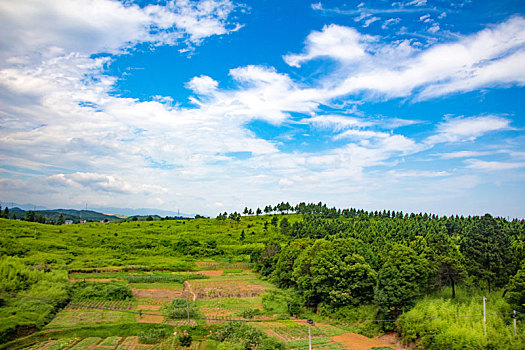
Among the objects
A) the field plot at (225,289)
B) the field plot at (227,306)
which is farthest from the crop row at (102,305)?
the field plot at (225,289)

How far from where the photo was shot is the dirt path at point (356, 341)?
2467cm

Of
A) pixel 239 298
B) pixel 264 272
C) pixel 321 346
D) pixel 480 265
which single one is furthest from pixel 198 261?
pixel 480 265

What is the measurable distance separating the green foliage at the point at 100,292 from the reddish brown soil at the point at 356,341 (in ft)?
80.3

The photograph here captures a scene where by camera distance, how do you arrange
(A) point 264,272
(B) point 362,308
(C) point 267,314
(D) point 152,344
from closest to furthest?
(D) point 152,344, (B) point 362,308, (C) point 267,314, (A) point 264,272

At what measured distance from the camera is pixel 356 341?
25.9 metres

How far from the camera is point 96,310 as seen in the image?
1243 inches

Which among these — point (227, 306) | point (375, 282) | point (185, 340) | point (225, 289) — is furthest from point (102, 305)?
point (375, 282)

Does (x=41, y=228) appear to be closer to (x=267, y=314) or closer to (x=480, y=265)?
(x=267, y=314)

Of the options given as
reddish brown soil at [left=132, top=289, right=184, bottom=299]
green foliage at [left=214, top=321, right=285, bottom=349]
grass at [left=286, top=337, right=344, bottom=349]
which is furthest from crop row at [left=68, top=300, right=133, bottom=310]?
grass at [left=286, top=337, right=344, bottom=349]

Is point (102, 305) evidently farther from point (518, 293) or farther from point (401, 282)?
point (518, 293)

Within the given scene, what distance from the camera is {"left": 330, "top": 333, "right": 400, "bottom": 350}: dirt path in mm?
24672

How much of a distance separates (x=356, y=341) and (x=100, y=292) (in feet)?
92.6

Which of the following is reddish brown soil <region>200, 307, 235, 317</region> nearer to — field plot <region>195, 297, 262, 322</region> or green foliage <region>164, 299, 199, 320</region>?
field plot <region>195, 297, 262, 322</region>

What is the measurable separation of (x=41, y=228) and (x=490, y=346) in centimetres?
7980
